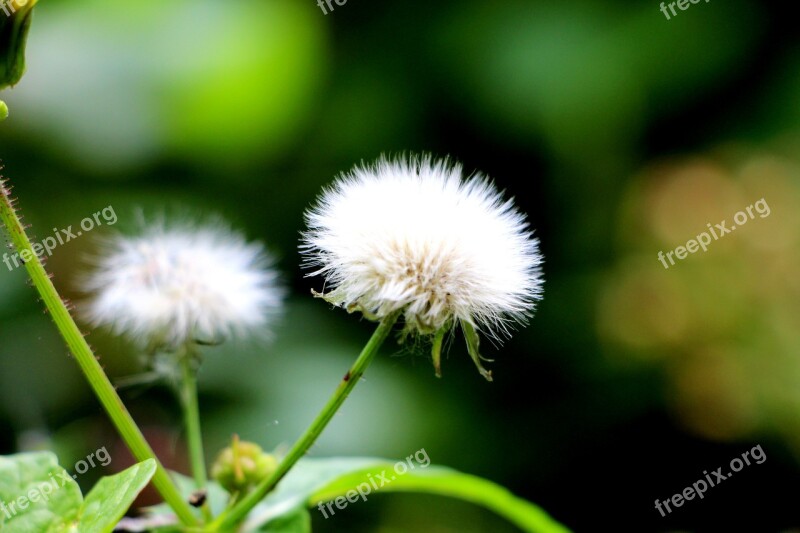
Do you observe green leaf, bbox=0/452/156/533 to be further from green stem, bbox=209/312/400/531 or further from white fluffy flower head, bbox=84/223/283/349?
white fluffy flower head, bbox=84/223/283/349

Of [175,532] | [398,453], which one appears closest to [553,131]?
[398,453]

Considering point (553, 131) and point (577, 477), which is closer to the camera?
point (577, 477)

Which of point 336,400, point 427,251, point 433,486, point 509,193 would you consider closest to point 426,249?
point 427,251

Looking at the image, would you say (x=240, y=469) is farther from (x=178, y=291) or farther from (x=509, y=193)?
(x=509, y=193)

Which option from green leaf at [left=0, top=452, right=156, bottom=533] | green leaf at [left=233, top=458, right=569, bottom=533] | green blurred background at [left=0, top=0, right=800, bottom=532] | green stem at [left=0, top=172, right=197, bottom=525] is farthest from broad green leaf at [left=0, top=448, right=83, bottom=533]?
green blurred background at [left=0, top=0, right=800, bottom=532]

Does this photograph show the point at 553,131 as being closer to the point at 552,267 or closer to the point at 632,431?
the point at 552,267

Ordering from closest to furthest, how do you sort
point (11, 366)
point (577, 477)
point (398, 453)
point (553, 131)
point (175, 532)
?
point (175, 532) → point (11, 366) → point (398, 453) → point (577, 477) → point (553, 131)
